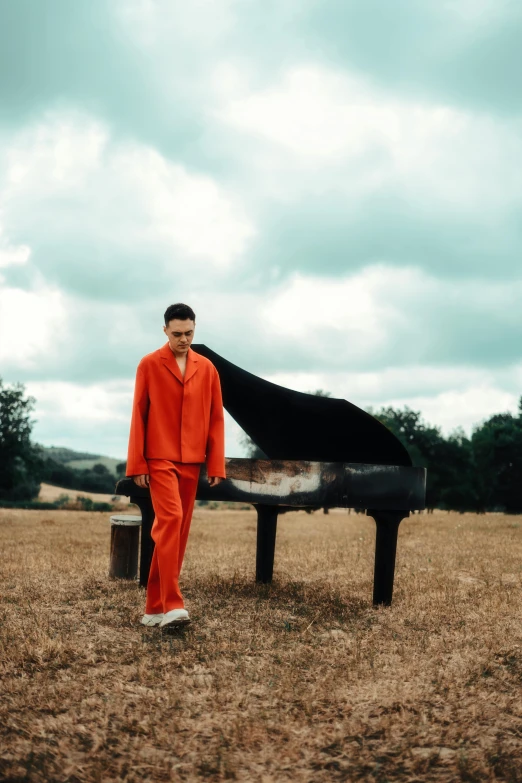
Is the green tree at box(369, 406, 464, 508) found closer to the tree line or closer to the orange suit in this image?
the tree line

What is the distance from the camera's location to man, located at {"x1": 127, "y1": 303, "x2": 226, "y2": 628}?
5.05m

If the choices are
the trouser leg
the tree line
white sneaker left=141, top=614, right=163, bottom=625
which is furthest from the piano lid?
the tree line

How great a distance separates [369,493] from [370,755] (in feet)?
9.18

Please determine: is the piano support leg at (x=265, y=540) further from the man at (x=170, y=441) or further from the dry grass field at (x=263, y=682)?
the man at (x=170, y=441)

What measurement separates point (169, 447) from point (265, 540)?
2398 millimetres

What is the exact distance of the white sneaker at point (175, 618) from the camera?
195 inches

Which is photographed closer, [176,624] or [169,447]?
[176,624]

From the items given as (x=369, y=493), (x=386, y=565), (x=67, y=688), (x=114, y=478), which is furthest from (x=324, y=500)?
(x=114, y=478)

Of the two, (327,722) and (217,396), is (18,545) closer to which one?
(217,396)

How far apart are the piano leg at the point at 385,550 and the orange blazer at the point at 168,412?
174 centimetres

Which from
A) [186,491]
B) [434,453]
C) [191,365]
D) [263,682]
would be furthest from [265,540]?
[434,453]

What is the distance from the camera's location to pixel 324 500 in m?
5.66

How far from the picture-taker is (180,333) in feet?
17.1

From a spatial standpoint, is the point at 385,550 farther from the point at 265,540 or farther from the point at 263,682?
the point at 263,682
